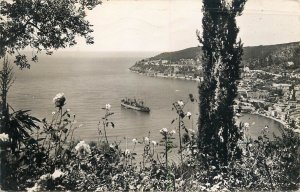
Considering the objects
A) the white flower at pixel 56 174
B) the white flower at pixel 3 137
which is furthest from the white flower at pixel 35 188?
the white flower at pixel 3 137

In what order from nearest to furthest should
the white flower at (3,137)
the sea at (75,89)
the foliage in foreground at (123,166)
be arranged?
1. the white flower at (3,137)
2. the foliage in foreground at (123,166)
3. the sea at (75,89)

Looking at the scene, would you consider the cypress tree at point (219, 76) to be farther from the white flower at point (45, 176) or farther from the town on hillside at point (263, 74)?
the white flower at point (45, 176)

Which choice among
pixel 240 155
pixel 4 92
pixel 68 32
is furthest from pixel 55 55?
pixel 240 155

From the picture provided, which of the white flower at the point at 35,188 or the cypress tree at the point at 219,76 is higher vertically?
the cypress tree at the point at 219,76

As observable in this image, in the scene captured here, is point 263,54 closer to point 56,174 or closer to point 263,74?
point 263,74

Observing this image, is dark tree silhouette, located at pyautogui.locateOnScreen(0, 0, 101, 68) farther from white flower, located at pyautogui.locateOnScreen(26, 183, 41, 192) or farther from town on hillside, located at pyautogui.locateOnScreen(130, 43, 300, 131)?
town on hillside, located at pyautogui.locateOnScreen(130, 43, 300, 131)

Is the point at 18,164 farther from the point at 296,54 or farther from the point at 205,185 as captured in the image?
the point at 296,54
